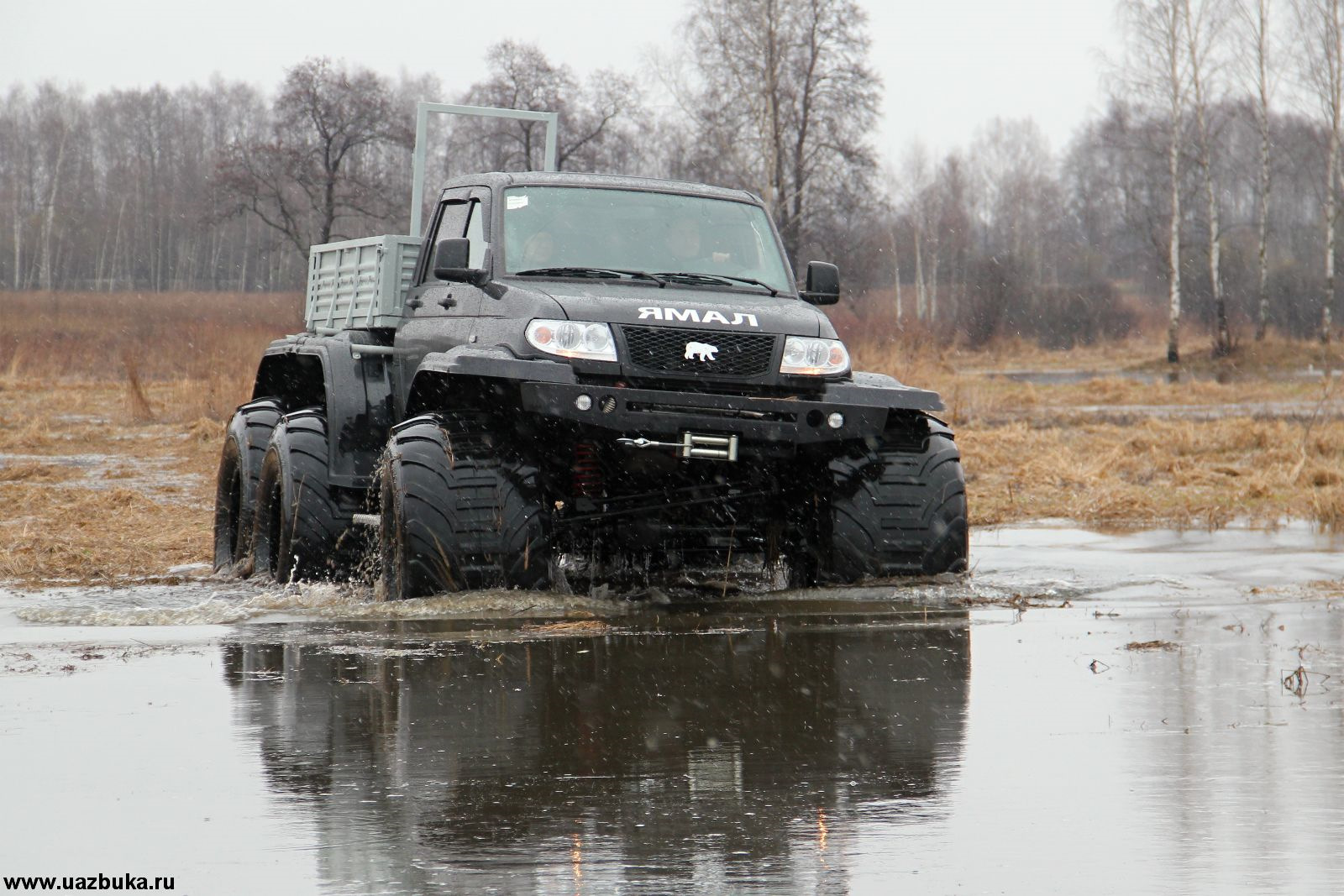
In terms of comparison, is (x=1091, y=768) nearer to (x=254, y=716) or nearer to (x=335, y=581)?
(x=254, y=716)

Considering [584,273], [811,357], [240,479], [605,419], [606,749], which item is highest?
[584,273]

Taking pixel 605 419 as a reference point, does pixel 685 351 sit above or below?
above

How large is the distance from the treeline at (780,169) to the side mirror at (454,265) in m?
27.9

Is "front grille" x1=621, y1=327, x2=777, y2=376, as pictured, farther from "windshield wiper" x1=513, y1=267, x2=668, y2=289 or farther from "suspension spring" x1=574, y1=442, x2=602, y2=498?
"windshield wiper" x1=513, y1=267, x2=668, y2=289

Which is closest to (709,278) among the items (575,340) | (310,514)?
(575,340)

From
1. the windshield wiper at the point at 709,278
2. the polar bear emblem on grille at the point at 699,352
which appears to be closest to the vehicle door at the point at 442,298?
the windshield wiper at the point at 709,278

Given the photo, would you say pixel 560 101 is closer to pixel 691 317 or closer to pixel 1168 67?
pixel 1168 67

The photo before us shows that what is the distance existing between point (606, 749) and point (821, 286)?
4.85 metres

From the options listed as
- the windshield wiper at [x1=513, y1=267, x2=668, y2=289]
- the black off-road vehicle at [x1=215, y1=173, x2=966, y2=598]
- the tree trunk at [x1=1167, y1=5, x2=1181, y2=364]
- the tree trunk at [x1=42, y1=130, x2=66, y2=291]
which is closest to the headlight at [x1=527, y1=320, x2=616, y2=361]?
the black off-road vehicle at [x1=215, y1=173, x2=966, y2=598]

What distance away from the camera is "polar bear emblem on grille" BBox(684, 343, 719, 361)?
777cm

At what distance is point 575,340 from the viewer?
773cm

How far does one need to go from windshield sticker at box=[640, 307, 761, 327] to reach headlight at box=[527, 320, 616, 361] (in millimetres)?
211

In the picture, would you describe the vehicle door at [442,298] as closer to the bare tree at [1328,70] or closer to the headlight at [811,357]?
the headlight at [811,357]

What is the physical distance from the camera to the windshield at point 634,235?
8.80 metres
